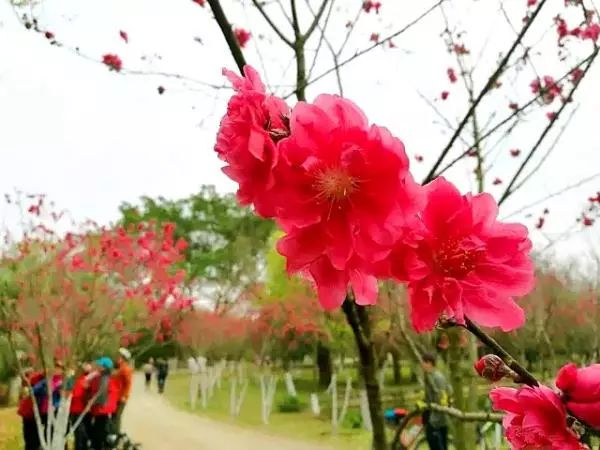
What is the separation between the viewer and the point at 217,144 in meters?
0.25

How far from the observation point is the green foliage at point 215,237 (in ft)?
24.1

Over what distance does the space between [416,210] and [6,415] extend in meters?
5.23

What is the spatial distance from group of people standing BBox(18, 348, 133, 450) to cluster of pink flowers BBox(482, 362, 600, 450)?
10.4ft

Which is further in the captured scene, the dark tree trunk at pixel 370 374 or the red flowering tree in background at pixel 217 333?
the red flowering tree in background at pixel 217 333

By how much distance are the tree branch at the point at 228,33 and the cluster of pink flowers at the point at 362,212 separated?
1.10ft

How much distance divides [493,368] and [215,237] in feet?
34.0

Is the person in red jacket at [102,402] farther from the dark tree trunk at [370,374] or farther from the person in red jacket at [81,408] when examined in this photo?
the dark tree trunk at [370,374]

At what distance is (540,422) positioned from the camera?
0.26m

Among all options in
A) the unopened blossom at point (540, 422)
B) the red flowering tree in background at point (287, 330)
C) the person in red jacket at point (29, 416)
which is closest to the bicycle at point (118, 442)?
the person in red jacket at point (29, 416)

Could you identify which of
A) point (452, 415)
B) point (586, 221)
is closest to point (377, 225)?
point (452, 415)

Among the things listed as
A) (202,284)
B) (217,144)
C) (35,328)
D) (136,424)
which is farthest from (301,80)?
(202,284)

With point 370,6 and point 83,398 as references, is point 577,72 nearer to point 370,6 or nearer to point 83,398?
point 370,6

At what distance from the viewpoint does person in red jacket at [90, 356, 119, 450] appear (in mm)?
3336

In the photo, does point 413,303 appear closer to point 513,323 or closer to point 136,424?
point 513,323
